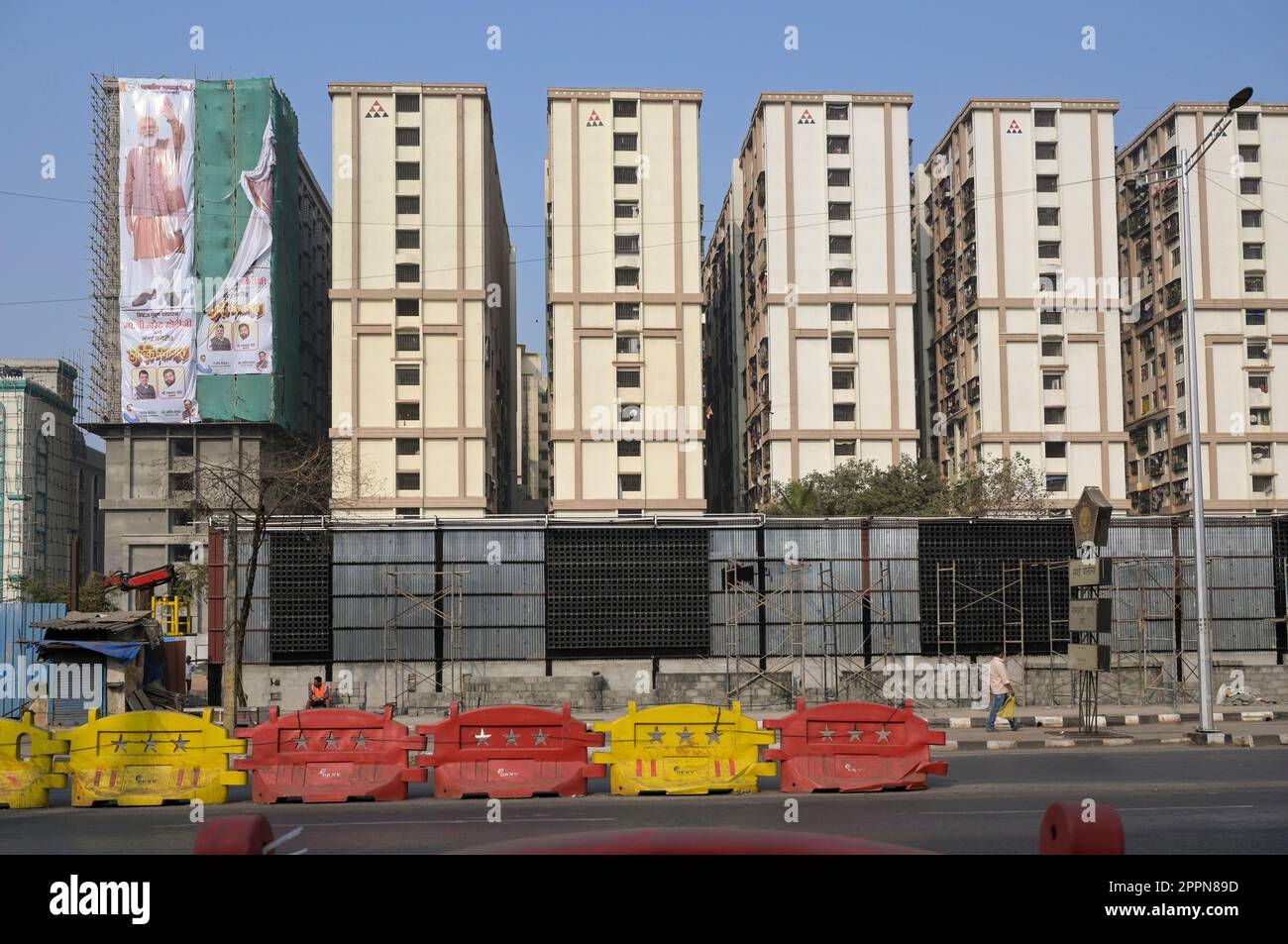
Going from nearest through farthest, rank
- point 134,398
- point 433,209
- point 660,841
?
point 660,841 < point 433,209 < point 134,398

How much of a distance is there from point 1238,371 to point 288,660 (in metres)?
60.3

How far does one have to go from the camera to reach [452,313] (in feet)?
221

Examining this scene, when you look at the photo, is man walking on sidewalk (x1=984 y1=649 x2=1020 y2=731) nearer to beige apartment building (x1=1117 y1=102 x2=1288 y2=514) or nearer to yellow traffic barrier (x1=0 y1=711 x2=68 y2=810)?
yellow traffic barrier (x1=0 y1=711 x2=68 y2=810)

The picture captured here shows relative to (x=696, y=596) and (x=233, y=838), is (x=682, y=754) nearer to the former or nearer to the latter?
(x=233, y=838)

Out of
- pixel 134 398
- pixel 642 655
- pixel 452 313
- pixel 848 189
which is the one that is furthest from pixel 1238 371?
pixel 134 398

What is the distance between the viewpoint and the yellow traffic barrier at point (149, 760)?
572 inches

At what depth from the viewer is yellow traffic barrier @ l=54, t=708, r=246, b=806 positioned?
14539 mm

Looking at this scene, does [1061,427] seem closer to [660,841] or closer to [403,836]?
[403,836]

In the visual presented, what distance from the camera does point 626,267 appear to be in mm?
67500

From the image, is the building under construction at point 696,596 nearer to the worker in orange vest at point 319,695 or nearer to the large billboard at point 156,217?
the worker in orange vest at point 319,695

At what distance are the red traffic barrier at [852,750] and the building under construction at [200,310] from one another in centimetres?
5916

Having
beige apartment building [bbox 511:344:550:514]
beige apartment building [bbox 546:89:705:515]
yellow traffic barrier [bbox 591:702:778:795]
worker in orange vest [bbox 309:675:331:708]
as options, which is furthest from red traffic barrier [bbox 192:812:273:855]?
beige apartment building [bbox 511:344:550:514]

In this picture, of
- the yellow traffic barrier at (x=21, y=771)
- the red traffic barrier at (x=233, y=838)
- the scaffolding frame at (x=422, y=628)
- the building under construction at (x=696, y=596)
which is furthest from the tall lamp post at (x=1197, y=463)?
the red traffic barrier at (x=233, y=838)

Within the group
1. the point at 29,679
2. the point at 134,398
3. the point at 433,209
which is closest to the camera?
the point at 29,679
